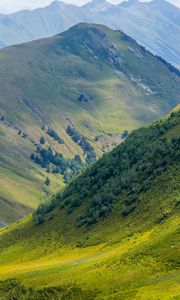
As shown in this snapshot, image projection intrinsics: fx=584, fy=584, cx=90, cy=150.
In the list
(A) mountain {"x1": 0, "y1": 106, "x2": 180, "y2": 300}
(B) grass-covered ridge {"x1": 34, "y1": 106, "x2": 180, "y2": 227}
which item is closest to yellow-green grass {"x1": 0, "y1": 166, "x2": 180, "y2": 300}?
(A) mountain {"x1": 0, "y1": 106, "x2": 180, "y2": 300}

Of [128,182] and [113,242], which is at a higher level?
[113,242]

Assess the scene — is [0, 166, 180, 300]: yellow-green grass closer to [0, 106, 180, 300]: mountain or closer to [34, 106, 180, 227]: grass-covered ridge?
[0, 106, 180, 300]: mountain

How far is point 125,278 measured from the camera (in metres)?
102

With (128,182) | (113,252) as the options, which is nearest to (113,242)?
(113,252)

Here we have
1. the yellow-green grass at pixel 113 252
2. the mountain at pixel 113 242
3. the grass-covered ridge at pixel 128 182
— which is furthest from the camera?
the grass-covered ridge at pixel 128 182

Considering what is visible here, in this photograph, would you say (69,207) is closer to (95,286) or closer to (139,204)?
(139,204)

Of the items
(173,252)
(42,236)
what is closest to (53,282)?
(173,252)

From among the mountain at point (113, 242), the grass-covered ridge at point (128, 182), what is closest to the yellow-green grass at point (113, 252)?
the mountain at point (113, 242)

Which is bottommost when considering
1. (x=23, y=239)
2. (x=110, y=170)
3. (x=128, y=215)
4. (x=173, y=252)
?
(x=23, y=239)

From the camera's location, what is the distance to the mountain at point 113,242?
101562 millimetres

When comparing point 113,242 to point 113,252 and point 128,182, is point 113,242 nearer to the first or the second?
point 113,252

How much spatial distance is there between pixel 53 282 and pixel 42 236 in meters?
69.0

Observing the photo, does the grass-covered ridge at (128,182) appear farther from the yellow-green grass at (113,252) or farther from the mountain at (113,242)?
the yellow-green grass at (113,252)

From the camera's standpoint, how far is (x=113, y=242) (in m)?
139
